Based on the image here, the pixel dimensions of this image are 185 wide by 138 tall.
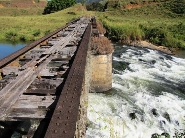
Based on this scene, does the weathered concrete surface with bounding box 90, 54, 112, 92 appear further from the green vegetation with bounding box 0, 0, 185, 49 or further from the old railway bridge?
the green vegetation with bounding box 0, 0, 185, 49

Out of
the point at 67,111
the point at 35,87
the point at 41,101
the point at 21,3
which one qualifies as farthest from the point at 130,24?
the point at 21,3

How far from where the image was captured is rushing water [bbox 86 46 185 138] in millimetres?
7695

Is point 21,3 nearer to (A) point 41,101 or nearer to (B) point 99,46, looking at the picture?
(B) point 99,46

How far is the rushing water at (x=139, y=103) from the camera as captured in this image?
770 cm

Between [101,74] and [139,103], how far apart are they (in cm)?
219

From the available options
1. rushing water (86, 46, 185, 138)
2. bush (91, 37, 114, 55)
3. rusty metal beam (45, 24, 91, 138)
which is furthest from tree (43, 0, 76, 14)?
rusty metal beam (45, 24, 91, 138)

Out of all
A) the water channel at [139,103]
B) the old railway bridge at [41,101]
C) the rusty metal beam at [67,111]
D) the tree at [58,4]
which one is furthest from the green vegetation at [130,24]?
the rusty metal beam at [67,111]

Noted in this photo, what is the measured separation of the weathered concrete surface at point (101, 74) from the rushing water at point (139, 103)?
1.09ft

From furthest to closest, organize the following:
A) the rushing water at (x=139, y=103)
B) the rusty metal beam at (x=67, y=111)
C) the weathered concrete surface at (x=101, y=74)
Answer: the weathered concrete surface at (x=101, y=74), the rushing water at (x=139, y=103), the rusty metal beam at (x=67, y=111)

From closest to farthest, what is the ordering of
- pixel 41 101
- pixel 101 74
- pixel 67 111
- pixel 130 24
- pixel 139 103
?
pixel 67 111 < pixel 41 101 < pixel 139 103 < pixel 101 74 < pixel 130 24

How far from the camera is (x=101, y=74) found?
35.1ft

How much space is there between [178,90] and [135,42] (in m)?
13.5

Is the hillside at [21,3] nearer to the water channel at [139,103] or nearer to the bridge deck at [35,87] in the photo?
the water channel at [139,103]

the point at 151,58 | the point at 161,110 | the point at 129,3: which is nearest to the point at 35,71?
the point at 161,110
